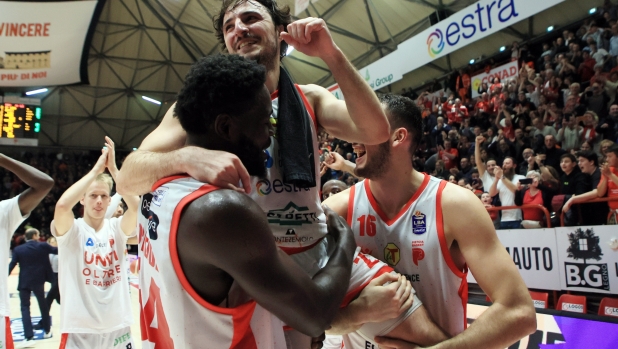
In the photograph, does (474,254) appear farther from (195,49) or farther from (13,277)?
(195,49)

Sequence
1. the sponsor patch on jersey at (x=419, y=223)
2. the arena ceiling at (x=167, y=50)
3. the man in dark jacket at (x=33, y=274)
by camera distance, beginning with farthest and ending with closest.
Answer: the arena ceiling at (x=167, y=50) → the man in dark jacket at (x=33, y=274) → the sponsor patch on jersey at (x=419, y=223)

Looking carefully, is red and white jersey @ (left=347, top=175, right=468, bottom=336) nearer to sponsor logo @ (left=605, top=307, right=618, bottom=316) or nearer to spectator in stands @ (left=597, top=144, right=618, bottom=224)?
sponsor logo @ (left=605, top=307, right=618, bottom=316)

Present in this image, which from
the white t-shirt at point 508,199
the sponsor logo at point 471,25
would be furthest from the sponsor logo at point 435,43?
the white t-shirt at point 508,199

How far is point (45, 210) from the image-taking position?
72.9 ft

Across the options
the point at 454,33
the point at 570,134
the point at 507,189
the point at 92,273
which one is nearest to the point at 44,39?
the point at 454,33

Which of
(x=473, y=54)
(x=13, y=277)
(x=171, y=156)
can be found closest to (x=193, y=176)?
(x=171, y=156)

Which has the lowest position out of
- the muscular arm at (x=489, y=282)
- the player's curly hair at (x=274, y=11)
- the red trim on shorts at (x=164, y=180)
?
the muscular arm at (x=489, y=282)

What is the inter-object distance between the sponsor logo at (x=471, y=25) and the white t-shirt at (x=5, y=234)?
27.6ft

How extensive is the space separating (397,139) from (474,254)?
735 mm

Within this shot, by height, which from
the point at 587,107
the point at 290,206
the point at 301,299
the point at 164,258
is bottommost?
the point at 301,299

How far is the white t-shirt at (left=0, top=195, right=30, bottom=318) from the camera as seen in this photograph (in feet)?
13.0

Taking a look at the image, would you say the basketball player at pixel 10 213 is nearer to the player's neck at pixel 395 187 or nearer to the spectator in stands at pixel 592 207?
the player's neck at pixel 395 187

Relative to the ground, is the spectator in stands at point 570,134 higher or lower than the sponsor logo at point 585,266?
higher

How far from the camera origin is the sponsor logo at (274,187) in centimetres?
203
